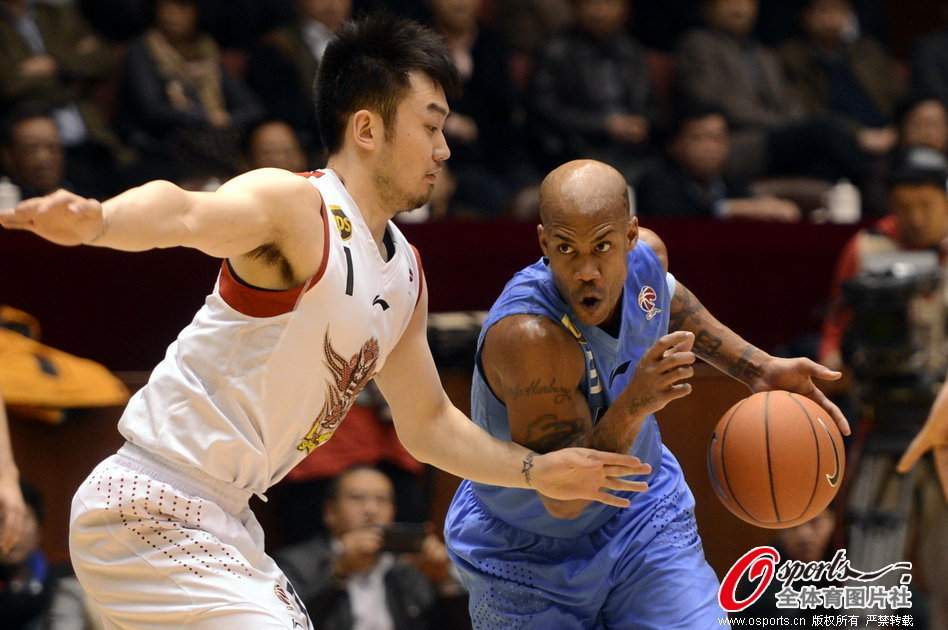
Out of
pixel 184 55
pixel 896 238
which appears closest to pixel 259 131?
pixel 184 55

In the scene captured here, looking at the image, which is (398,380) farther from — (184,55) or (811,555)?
(184,55)

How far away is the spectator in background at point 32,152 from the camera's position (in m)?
7.41

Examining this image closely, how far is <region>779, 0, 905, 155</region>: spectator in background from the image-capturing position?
1022 cm

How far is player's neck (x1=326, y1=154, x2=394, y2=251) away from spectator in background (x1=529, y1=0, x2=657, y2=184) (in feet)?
18.1

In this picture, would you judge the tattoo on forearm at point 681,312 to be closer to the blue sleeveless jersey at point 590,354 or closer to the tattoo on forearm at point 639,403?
the blue sleeveless jersey at point 590,354

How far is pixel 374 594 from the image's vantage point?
20.0 feet

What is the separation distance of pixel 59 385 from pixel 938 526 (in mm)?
4106

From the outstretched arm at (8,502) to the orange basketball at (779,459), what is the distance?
2.12 m

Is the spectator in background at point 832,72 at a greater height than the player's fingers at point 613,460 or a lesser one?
lesser

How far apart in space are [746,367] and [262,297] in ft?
5.80

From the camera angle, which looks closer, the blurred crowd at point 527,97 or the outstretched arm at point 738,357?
the outstretched arm at point 738,357

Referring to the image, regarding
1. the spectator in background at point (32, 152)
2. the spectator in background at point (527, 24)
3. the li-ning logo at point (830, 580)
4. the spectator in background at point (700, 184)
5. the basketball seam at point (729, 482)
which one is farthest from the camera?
the spectator in background at point (527, 24)

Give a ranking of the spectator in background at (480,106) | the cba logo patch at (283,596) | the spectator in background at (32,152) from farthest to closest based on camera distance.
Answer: the spectator in background at (480,106), the spectator in background at (32,152), the cba logo patch at (283,596)

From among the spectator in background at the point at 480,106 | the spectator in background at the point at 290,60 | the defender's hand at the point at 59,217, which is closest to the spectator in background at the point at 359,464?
the spectator in background at the point at 480,106
